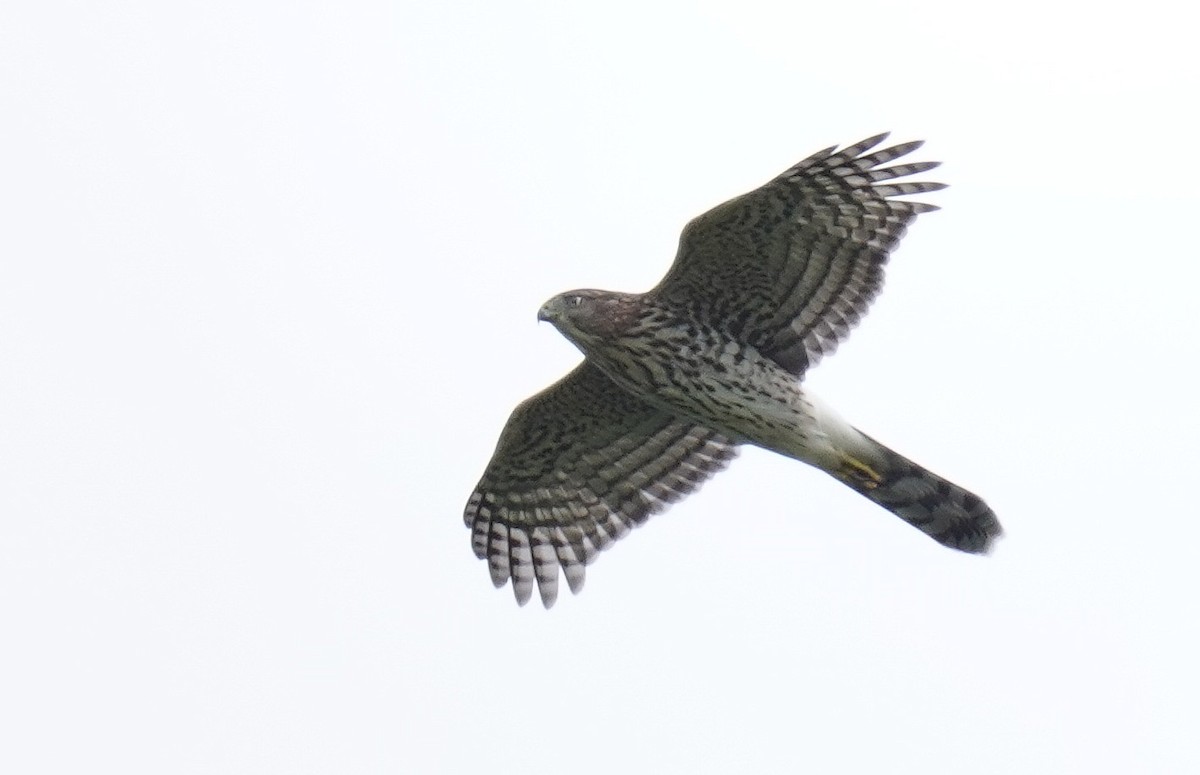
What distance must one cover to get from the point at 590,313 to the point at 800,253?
45.5 inches

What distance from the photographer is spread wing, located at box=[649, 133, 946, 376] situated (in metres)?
11.1

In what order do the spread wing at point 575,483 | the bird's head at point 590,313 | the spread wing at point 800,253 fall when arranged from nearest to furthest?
the spread wing at point 800,253 → the bird's head at point 590,313 → the spread wing at point 575,483

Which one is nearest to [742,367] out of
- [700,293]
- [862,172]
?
[700,293]

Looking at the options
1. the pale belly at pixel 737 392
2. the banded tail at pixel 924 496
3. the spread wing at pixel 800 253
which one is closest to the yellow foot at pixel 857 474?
the banded tail at pixel 924 496

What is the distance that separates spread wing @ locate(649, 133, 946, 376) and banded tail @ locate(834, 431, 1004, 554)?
2.04 feet

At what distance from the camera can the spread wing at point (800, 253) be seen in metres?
11.1

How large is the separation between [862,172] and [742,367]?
47.7 inches

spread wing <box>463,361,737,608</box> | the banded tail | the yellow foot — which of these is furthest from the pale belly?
spread wing <box>463,361,737,608</box>

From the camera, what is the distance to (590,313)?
37.2 ft

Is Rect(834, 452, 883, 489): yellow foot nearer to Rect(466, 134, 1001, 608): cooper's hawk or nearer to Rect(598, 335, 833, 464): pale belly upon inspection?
Rect(466, 134, 1001, 608): cooper's hawk

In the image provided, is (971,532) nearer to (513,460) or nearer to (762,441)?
(762,441)

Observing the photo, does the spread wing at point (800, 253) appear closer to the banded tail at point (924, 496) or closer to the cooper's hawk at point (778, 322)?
the cooper's hawk at point (778, 322)

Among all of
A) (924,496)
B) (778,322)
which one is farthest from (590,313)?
(924,496)

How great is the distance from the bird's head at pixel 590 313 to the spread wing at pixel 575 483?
101cm
